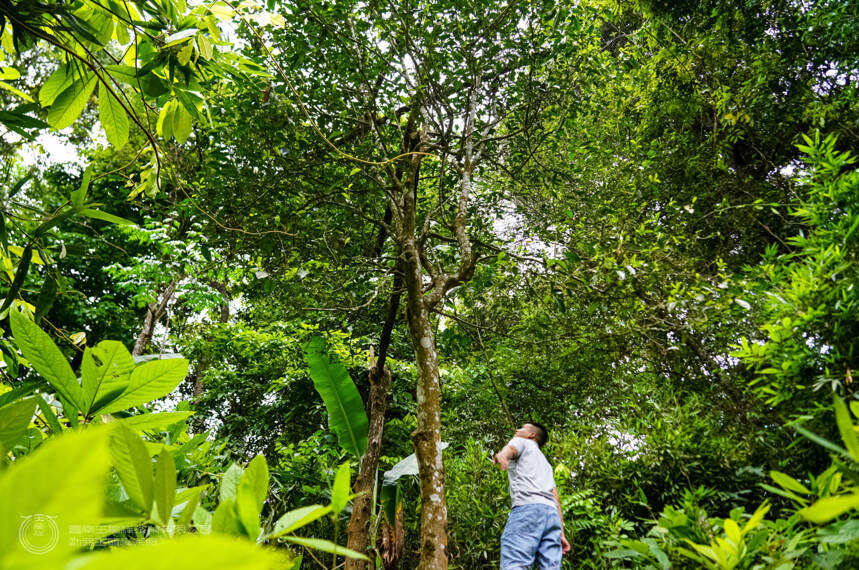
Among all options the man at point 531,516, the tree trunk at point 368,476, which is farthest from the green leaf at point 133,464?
the man at point 531,516

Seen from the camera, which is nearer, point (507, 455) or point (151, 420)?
point (151, 420)

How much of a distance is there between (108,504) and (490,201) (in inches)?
155

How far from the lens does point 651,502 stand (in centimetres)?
351

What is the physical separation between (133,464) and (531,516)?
3.10 metres

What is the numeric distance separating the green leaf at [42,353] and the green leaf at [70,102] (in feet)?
1.81

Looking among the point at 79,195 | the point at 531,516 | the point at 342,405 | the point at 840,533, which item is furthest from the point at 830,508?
the point at 342,405

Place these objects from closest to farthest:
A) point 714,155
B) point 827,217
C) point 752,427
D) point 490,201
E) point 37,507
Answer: point 37,507 < point 827,217 < point 752,427 < point 490,201 < point 714,155

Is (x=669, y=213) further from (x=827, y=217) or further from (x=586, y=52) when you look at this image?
(x=827, y=217)

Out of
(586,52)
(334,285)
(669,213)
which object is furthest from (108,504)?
(669,213)

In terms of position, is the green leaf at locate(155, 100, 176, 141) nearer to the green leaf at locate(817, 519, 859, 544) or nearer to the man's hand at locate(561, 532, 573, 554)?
the green leaf at locate(817, 519, 859, 544)

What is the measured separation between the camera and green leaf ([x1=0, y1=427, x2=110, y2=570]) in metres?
0.11

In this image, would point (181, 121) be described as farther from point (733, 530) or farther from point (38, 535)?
point (733, 530)

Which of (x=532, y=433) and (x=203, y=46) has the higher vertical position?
(x=203, y=46)

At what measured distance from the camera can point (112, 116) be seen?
87 cm
